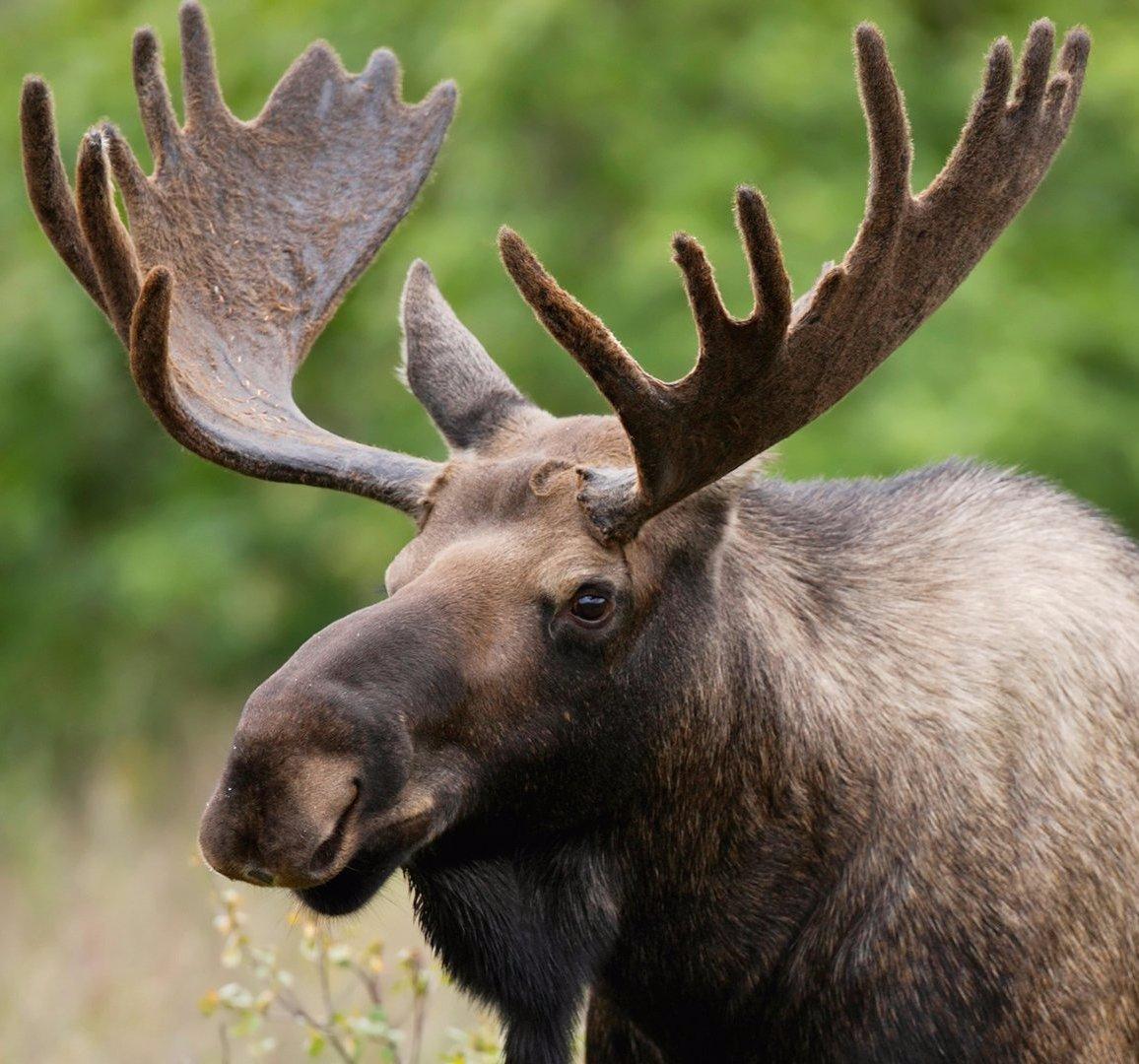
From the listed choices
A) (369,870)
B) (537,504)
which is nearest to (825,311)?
(537,504)

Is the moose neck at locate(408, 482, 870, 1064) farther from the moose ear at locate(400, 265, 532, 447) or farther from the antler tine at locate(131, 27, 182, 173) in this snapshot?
the antler tine at locate(131, 27, 182, 173)

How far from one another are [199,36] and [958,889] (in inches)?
107

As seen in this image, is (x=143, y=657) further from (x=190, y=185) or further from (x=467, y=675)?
(x=467, y=675)

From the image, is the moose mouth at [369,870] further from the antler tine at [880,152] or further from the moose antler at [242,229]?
the antler tine at [880,152]

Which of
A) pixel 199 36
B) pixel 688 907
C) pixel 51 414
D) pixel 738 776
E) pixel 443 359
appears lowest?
pixel 51 414

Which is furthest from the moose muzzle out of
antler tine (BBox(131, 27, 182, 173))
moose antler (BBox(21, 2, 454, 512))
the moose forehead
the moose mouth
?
antler tine (BBox(131, 27, 182, 173))

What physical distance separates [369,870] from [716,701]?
2.57ft

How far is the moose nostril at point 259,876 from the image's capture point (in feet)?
11.3

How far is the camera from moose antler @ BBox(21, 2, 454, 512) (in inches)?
165

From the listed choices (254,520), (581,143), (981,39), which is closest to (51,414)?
(254,520)

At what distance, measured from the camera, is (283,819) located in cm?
341

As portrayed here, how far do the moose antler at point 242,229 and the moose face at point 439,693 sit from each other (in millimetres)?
337

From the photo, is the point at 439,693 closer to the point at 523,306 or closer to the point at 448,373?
the point at 448,373

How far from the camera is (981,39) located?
1111 cm
